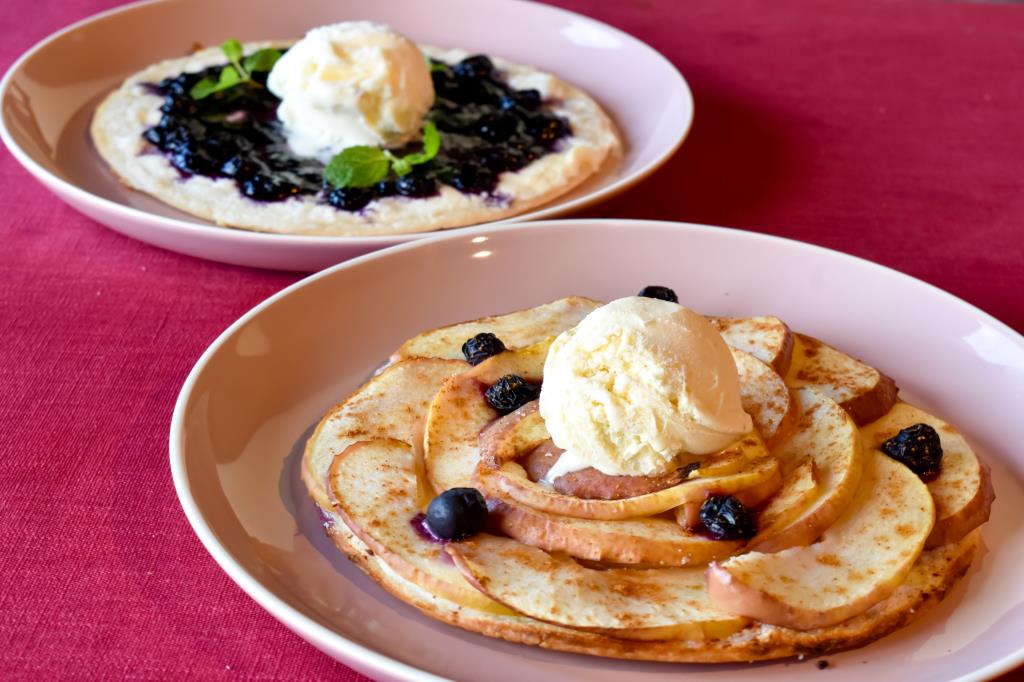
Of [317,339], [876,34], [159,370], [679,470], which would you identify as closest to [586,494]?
[679,470]

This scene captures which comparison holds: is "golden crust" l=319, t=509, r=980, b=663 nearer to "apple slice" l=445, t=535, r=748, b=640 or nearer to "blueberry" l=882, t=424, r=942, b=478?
"apple slice" l=445, t=535, r=748, b=640

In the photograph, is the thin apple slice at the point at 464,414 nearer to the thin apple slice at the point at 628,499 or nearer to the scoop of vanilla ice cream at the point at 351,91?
the thin apple slice at the point at 628,499

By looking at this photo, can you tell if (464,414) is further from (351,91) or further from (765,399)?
(351,91)

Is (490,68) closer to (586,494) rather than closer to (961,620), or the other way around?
(586,494)

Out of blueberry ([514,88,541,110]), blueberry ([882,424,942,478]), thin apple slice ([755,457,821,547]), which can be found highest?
thin apple slice ([755,457,821,547])

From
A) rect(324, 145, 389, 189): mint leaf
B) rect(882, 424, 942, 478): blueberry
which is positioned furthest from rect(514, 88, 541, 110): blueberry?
rect(882, 424, 942, 478): blueberry
